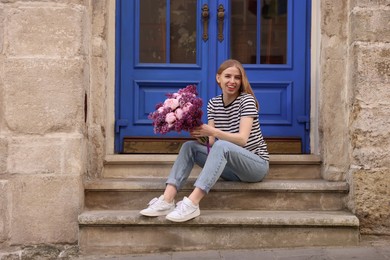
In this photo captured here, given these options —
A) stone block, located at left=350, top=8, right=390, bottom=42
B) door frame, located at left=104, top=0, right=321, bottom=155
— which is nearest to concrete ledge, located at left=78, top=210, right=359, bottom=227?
door frame, located at left=104, top=0, right=321, bottom=155

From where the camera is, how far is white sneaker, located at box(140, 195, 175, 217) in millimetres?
3947

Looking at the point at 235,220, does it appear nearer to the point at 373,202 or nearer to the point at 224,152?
the point at 224,152

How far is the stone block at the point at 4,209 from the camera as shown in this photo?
4.10m

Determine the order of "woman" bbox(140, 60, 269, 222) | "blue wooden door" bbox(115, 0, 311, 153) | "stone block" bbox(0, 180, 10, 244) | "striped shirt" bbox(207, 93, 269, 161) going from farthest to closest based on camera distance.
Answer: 1. "blue wooden door" bbox(115, 0, 311, 153)
2. "striped shirt" bbox(207, 93, 269, 161)
3. "stone block" bbox(0, 180, 10, 244)
4. "woman" bbox(140, 60, 269, 222)

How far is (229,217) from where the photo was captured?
13.1ft

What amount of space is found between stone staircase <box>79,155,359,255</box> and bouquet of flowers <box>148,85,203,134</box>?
2.00 ft

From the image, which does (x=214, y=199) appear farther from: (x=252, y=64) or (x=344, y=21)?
(x=344, y=21)

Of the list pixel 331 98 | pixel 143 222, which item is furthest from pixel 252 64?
pixel 143 222

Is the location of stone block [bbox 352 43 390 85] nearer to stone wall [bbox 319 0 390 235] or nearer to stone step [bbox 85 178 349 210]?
stone wall [bbox 319 0 390 235]

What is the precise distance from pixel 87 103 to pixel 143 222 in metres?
1.06

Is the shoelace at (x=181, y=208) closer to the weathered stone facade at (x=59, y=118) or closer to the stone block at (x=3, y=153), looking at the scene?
the weathered stone facade at (x=59, y=118)

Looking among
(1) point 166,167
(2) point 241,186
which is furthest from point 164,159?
(2) point 241,186

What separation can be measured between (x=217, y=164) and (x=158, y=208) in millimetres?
510

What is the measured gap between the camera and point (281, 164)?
15.4 feet
